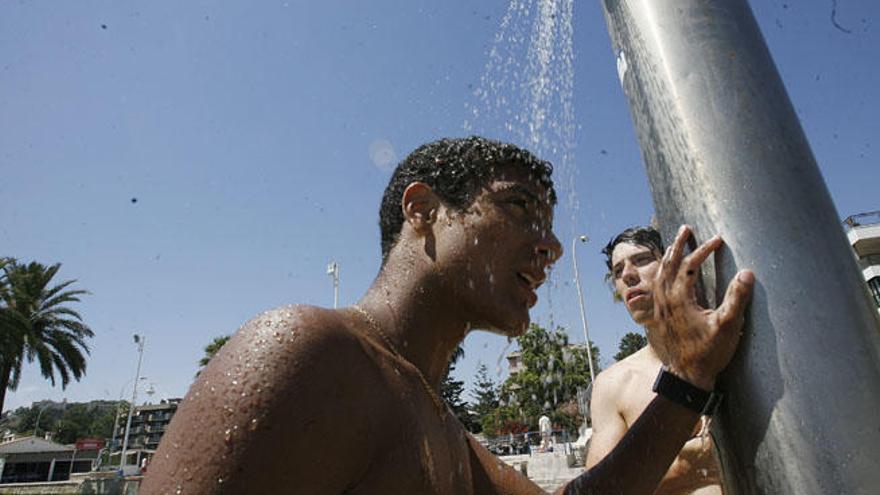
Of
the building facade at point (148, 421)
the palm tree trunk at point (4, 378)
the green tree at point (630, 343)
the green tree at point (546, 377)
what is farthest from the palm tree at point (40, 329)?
the building facade at point (148, 421)

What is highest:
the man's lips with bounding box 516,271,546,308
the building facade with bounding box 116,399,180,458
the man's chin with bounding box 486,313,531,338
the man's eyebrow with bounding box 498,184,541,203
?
the building facade with bounding box 116,399,180,458

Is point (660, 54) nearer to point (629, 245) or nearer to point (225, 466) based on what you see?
point (225, 466)

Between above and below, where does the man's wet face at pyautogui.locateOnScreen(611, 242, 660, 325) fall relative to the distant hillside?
below

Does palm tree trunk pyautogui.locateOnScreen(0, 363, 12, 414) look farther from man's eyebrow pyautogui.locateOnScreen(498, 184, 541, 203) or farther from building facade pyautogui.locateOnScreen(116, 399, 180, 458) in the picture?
building facade pyautogui.locateOnScreen(116, 399, 180, 458)

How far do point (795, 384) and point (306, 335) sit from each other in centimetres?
117

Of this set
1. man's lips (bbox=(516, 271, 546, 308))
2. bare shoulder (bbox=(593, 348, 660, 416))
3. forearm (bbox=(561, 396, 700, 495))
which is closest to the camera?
forearm (bbox=(561, 396, 700, 495))

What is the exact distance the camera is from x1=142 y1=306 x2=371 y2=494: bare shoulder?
129 cm

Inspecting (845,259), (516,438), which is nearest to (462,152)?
(845,259)

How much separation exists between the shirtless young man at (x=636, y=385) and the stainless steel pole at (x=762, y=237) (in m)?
2.23

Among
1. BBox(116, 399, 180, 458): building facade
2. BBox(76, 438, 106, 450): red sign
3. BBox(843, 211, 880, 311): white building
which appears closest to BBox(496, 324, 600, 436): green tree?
BBox(843, 211, 880, 311): white building

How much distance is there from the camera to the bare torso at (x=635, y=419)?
10.8 ft

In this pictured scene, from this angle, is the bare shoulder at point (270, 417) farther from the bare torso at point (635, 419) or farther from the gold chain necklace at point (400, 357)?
the bare torso at point (635, 419)

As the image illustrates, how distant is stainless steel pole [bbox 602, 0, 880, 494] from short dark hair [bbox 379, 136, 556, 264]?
0.88m

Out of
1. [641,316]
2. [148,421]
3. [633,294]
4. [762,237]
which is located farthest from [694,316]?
[148,421]
